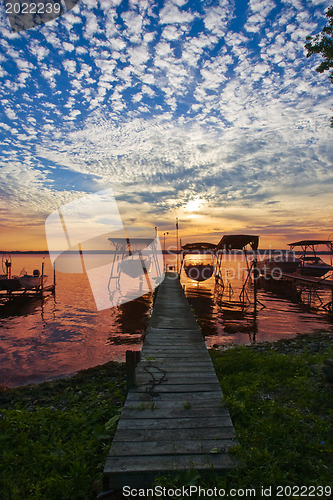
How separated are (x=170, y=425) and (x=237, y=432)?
3.75 ft

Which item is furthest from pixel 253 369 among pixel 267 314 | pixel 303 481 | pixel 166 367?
pixel 267 314

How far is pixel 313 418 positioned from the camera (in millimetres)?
4863

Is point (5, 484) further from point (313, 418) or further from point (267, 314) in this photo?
point (267, 314)

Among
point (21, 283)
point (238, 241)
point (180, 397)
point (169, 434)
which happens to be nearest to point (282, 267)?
point (238, 241)

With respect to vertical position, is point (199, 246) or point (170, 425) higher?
point (199, 246)

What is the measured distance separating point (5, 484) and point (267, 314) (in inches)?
784

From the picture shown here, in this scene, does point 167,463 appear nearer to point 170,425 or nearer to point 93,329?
point 170,425

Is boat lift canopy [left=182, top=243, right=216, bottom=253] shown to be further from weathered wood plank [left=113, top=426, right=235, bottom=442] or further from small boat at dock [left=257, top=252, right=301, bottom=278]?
weathered wood plank [left=113, top=426, right=235, bottom=442]

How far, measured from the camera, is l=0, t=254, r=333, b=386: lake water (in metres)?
12.2

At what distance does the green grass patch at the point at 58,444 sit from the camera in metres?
3.80

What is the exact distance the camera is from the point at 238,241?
21.8 meters

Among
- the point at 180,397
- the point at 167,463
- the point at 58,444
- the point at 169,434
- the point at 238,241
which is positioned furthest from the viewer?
the point at 238,241

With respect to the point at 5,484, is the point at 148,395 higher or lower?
higher

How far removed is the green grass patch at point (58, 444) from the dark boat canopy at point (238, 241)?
15.4 meters
